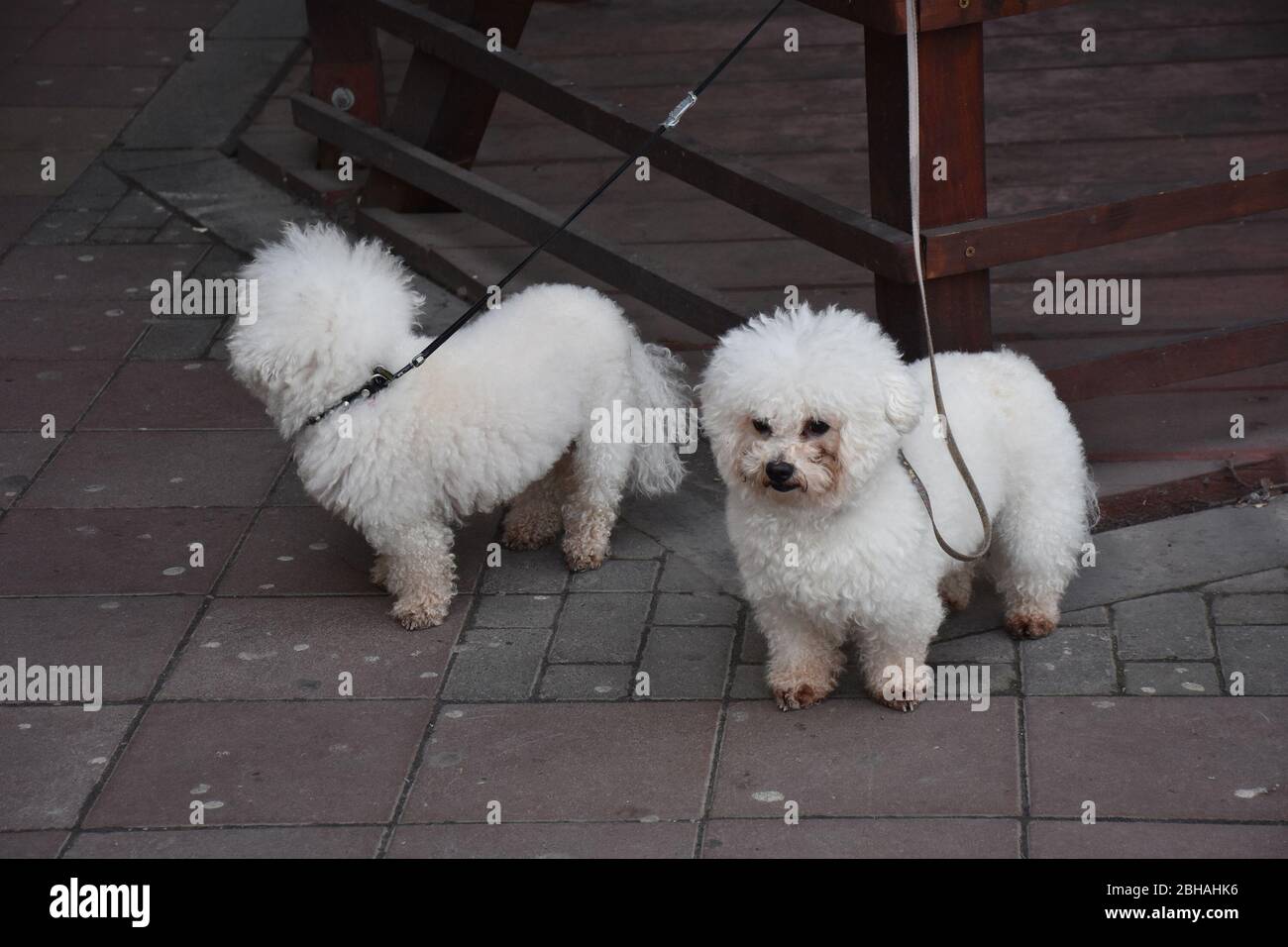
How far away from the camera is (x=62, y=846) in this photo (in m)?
3.65

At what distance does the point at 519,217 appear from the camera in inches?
232

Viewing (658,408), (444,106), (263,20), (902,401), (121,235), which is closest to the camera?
(902,401)

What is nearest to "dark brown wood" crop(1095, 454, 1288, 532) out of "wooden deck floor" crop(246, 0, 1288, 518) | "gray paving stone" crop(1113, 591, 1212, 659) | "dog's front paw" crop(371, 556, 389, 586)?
"wooden deck floor" crop(246, 0, 1288, 518)

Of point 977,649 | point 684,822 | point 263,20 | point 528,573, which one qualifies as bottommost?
point 684,822

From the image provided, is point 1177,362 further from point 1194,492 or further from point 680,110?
point 680,110

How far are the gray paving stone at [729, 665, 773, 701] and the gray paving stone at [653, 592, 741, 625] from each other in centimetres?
23

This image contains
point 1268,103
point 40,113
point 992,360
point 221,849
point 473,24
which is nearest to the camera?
point 221,849

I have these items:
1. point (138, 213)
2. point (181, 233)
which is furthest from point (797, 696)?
point (138, 213)

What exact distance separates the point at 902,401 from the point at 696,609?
115 cm

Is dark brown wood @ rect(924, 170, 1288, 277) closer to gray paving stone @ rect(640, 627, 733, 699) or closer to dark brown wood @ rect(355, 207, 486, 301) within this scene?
gray paving stone @ rect(640, 627, 733, 699)

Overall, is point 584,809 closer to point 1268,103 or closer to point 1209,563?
point 1209,563

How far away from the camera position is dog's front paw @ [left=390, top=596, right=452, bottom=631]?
14.6 feet

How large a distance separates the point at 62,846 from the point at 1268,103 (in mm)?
6049
